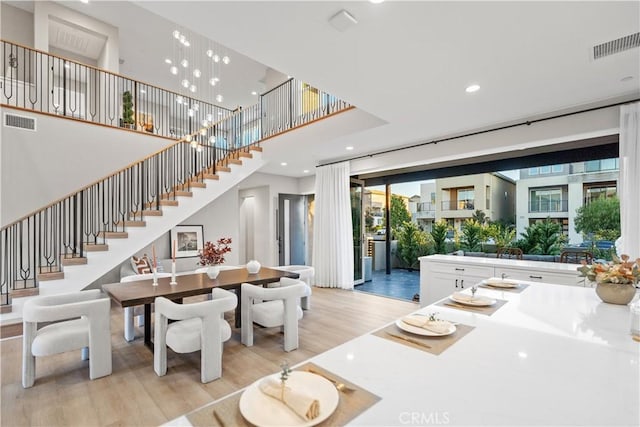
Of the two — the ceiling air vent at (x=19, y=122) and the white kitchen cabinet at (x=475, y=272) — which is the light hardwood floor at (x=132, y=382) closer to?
the white kitchen cabinet at (x=475, y=272)

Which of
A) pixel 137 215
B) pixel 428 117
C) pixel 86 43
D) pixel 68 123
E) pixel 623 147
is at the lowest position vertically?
pixel 137 215

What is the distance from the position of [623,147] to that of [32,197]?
830 centimetres

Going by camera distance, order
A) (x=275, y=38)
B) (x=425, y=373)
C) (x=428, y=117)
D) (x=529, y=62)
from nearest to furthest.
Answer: (x=425, y=373)
(x=275, y=38)
(x=529, y=62)
(x=428, y=117)

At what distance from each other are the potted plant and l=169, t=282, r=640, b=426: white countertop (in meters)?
7.02

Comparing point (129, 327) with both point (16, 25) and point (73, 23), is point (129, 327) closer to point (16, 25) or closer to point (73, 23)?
point (73, 23)

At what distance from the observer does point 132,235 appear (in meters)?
4.61

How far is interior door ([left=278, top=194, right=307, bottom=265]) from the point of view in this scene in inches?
307

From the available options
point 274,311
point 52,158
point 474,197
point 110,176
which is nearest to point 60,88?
point 52,158

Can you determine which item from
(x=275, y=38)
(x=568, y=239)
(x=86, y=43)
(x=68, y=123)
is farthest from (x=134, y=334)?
(x=568, y=239)

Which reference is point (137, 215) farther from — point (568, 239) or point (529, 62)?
point (568, 239)

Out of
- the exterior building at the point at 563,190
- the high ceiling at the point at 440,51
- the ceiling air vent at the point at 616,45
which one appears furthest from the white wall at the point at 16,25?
the exterior building at the point at 563,190

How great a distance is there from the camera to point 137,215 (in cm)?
536

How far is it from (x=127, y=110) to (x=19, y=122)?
1.89 meters

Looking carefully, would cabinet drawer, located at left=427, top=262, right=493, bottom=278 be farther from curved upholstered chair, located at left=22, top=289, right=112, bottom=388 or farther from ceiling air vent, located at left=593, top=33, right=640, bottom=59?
curved upholstered chair, located at left=22, top=289, right=112, bottom=388
